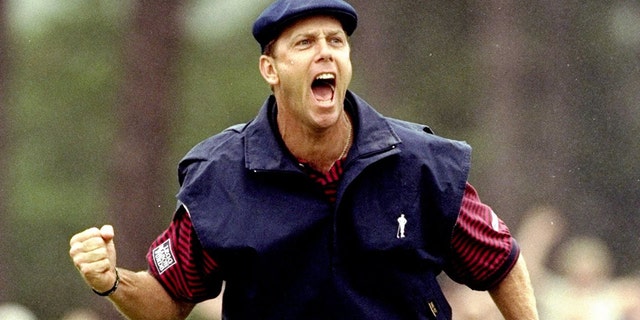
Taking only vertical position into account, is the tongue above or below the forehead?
below

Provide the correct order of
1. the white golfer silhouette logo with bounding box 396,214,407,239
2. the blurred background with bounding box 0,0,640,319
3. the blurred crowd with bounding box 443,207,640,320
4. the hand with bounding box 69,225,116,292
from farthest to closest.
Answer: the blurred background with bounding box 0,0,640,319, the blurred crowd with bounding box 443,207,640,320, the white golfer silhouette logo with bounding box 396,214,407,239, the hand with bounding box 69,225,116,292

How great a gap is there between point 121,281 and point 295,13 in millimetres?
980

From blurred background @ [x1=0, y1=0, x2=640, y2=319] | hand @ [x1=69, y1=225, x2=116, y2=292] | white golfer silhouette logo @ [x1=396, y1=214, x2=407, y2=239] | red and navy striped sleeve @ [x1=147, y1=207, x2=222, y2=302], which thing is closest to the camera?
hand @ [x1=69, y1=225, x2=116, y2=292]

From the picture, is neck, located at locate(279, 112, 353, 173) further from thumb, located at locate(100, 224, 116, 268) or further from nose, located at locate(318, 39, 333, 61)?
thumb, located at locate(100, 224, 116, 268)

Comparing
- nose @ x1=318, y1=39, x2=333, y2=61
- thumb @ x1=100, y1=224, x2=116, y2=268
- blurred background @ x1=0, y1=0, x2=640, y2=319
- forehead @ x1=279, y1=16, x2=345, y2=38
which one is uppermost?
forehead @ x1=279, y1=16, x2=345, y2=38

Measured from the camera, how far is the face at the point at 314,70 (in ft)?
15.5

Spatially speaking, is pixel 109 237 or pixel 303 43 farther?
pixel 303 43

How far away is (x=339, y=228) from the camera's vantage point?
4.68m

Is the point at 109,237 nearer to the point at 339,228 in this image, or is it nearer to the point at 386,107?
the point at 339,228

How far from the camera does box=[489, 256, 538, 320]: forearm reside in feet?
15.9

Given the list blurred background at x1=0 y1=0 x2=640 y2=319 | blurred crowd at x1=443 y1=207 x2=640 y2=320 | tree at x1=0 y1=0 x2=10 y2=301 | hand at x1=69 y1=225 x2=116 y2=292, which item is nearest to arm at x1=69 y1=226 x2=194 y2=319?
hand at x1=69 y1=225 x2=116 y2=292

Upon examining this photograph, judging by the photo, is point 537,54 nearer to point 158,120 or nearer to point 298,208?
point 158,120

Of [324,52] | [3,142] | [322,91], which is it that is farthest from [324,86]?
[3,142]

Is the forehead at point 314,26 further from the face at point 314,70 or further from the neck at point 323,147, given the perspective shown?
the neck at point 323,147
